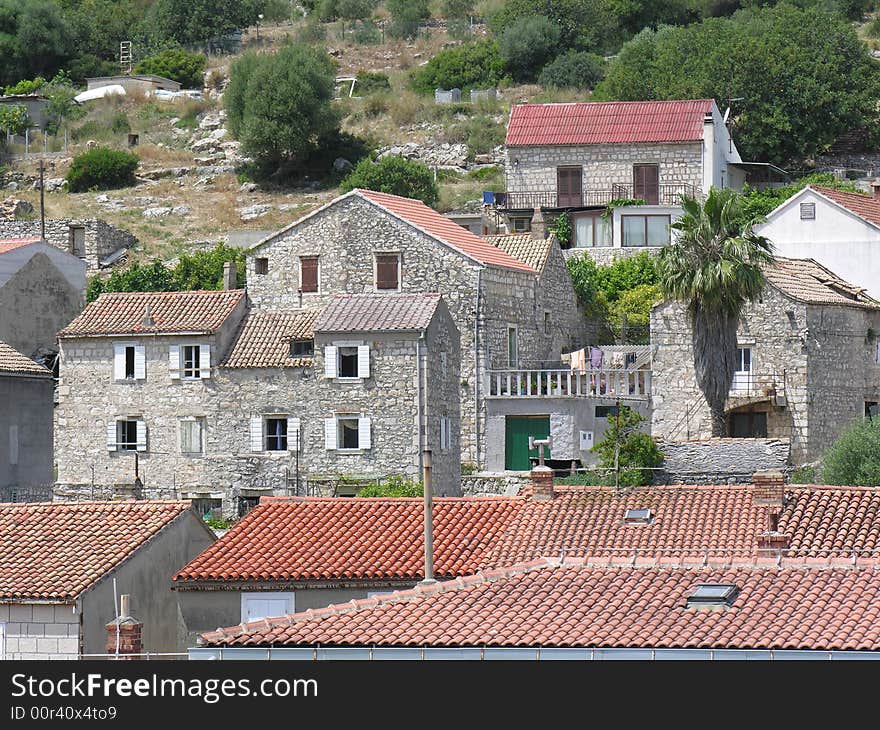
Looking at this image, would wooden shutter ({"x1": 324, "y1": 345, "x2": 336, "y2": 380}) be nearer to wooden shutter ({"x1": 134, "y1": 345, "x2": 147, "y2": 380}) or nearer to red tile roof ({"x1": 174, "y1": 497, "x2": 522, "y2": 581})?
wooden shutter ({"x1": 134, "y1": 345, "x2": 147, "y2": 380})

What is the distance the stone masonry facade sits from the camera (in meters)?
75.8

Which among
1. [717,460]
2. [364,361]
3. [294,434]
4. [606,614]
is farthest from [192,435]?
[606,614]

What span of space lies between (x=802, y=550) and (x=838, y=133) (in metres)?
57.2

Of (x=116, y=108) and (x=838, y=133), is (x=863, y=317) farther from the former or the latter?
(x=116, y=108)

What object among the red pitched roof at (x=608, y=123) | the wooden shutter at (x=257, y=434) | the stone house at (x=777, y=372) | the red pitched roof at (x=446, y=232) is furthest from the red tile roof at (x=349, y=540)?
the red pitched roof at (x=608, y=123)

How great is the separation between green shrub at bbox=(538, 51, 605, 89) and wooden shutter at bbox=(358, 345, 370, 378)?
179 feet

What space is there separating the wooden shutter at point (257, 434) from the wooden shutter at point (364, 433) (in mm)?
3227

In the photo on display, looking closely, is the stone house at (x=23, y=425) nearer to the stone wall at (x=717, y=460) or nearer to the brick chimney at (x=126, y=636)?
the stone wall at (x=717, y=460)

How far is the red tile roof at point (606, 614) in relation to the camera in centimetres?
2717

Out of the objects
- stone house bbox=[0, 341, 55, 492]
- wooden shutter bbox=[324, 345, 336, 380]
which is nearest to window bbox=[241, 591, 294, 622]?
wooden shutter bbox=[324, 345, 336, 380]

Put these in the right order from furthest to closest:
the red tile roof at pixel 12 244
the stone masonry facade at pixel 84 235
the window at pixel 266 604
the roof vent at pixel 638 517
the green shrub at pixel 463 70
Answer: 1. the green shrub at pixel 463 70
2. the stone masonry facade at pixel 84 235
3. the red tile roof at pixel 12 244
4. the roof vent at pixel 638 517
5. the window at pixel 266 604

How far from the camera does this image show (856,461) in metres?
48.5

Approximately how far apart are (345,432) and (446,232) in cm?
872

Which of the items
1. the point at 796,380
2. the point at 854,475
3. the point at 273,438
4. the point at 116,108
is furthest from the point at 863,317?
the point at 116,108
